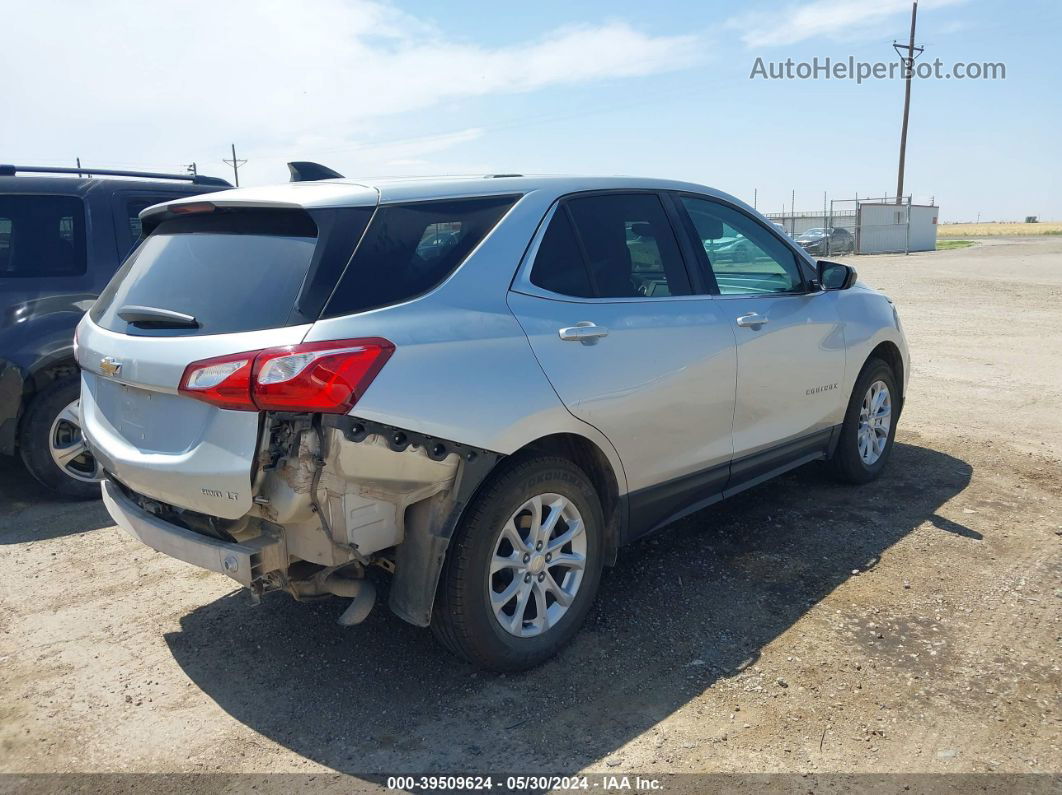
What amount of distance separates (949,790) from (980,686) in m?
0.71

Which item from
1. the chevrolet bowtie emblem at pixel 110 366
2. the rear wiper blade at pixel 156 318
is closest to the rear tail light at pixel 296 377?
the rear wiper blade at pixel 156 318

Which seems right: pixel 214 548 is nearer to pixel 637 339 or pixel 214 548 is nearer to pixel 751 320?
pixel 637 339

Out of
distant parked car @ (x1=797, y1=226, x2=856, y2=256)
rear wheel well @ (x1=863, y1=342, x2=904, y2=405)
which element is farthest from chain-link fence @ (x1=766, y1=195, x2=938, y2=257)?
rear wheel well @ (x1=863, y1=342, x2=904, y2=405)

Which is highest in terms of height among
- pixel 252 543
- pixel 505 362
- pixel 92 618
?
pixel 505 362

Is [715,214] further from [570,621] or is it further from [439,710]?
[439,710]

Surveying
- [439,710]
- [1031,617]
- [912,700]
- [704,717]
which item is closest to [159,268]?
[439,710]

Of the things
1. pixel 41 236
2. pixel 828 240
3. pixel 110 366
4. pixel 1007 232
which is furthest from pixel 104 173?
pixel 1007 232

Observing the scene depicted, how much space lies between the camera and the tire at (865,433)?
5.41 meters

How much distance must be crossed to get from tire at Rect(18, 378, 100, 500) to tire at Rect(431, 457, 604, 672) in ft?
11.0

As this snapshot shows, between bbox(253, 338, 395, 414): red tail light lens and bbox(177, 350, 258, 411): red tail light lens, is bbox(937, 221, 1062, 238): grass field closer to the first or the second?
bbox(253, 338, 395, 414): red tail light lens

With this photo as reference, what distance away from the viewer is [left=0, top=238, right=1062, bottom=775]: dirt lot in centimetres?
301

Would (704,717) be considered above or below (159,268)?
below

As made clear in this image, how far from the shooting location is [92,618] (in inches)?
160

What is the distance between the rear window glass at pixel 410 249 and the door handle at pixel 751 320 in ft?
4.83
